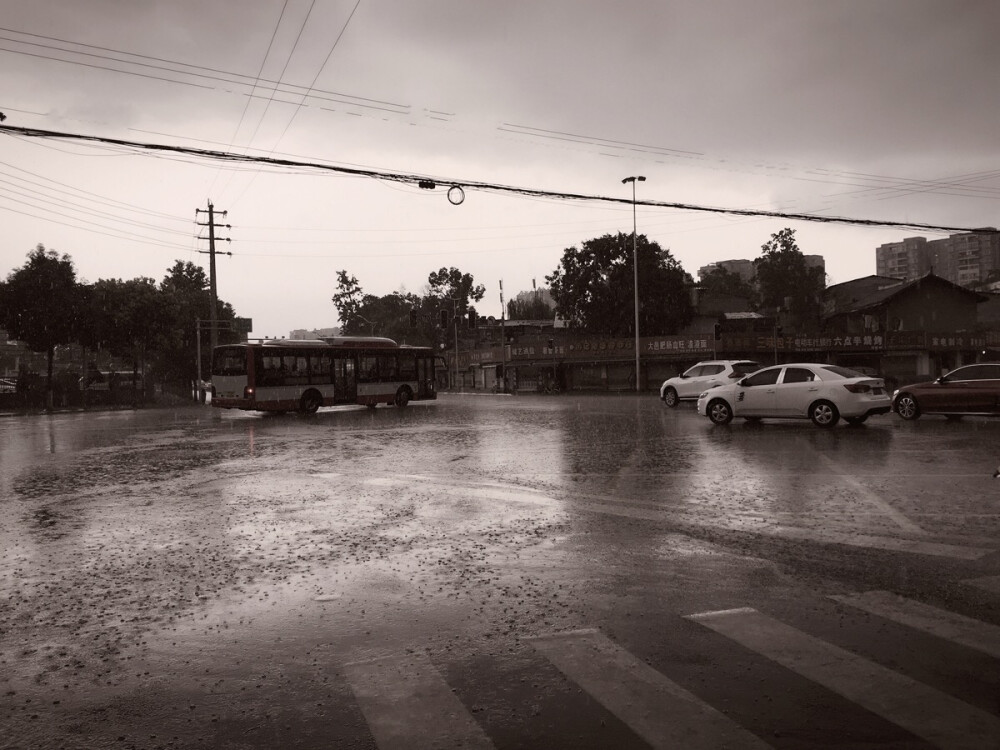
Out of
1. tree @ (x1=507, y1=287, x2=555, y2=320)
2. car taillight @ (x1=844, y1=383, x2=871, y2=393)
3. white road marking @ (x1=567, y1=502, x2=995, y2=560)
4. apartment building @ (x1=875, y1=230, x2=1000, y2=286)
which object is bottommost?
white road marking @ (x1=567, y1=502, x2=995, y2=560)

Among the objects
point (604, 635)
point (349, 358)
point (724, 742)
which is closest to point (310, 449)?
point (604, 635)

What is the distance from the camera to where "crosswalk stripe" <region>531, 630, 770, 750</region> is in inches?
130

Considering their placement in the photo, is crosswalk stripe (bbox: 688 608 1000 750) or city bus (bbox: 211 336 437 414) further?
Answer: city bus (bbox: 211 336 437 414)

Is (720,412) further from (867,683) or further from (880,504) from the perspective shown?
(867,683)

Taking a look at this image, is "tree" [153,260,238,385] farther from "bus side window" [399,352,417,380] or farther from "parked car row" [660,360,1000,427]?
"parked car row" [660,360,1000,427]

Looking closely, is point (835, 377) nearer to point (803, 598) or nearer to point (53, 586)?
point (803, 598)

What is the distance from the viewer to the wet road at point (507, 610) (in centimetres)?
351

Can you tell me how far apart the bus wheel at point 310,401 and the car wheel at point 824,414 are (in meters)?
18.3

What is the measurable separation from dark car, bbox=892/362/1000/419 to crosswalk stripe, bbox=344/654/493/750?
58.6ft

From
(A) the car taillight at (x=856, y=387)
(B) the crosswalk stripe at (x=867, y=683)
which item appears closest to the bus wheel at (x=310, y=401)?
(A) the car taillight at (x=856, y=387)

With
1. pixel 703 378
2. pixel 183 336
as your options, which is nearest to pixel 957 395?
pixel 703 378

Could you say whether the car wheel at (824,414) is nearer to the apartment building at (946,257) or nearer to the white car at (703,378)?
the white car at (703,378)

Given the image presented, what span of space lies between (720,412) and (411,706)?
57.1 ft

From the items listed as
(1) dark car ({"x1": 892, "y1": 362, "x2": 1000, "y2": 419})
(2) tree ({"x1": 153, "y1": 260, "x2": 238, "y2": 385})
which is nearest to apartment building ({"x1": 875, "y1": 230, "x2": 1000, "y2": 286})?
(2) tree ({"x1": 153, "y1": 260, "x2": 238, "y2": 385})
